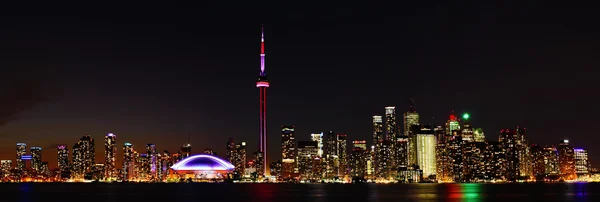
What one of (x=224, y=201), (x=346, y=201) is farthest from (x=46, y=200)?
(x=346, y=201)

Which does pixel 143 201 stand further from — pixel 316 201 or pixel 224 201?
pixel 316 201

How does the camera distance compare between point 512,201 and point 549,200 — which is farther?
point 549,200

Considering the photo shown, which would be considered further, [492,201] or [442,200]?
[442,200]

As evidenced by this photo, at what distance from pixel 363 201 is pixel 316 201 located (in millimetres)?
7618

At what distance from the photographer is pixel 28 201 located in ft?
401

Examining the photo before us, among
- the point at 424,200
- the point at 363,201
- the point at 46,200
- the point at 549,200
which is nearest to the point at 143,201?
the point at 46,200

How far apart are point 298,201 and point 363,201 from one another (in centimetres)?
1059

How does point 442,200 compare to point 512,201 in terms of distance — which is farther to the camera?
point 442,200

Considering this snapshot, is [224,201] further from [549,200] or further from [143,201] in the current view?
[549,200]

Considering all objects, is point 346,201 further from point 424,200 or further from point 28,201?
point 28,201

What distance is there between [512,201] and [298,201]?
3400 cm

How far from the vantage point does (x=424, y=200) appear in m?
120

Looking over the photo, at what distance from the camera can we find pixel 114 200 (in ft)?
407

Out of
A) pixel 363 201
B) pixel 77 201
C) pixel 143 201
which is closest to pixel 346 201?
pixel 363 201
